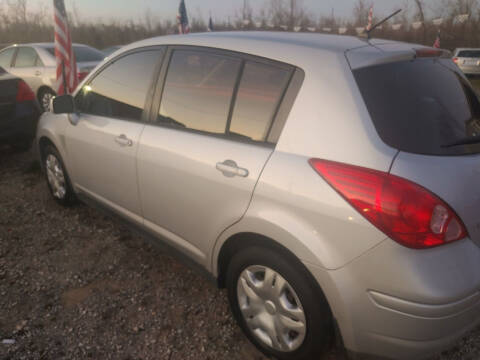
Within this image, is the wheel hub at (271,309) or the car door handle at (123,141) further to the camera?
the car door handle at (123,141)

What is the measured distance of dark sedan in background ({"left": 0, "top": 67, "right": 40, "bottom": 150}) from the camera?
189 inches

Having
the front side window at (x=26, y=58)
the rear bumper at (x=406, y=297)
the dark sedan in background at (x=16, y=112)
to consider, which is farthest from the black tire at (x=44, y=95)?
the rear bumper at (x=406, y=297)

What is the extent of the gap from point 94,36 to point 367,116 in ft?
108

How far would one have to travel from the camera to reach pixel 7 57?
8.58 m

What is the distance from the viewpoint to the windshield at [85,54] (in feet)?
26.1

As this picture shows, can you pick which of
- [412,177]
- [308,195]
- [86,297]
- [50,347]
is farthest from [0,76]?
[412,177]

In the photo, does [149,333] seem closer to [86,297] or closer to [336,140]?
[86,297]

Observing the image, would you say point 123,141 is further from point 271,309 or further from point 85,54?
point 85,54

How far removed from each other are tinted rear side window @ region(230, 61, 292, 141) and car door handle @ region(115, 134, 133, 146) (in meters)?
0.88

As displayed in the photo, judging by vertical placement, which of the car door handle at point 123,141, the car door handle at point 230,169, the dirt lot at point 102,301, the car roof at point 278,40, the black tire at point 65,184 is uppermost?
the car roof at point 278,40

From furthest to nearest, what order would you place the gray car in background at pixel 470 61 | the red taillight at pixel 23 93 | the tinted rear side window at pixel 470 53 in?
the tinted rear side window at pixel 470 53
the gray car in background at pixel 470 61
the red taillight at pixel 23 93

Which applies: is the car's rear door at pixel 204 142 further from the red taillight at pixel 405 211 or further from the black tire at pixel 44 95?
the black tire at pixel 44 95

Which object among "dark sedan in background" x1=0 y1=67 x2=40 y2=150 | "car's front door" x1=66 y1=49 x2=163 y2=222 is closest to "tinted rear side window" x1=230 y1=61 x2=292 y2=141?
"car's front door" x1=66 y1=49 x2=163 y2=222

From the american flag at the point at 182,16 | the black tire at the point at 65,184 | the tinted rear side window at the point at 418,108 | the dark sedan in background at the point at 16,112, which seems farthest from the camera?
the american flag at the point at 182,16
